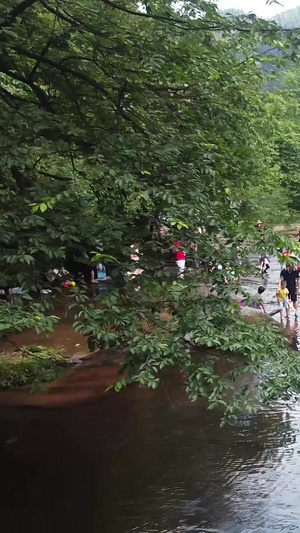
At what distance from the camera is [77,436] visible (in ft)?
30.9

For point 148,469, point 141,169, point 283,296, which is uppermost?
point 141,169

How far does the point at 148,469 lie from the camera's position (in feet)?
26.9

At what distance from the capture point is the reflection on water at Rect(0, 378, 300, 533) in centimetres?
702

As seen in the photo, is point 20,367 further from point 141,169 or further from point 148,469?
point 141,169

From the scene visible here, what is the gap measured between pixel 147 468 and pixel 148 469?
34mm

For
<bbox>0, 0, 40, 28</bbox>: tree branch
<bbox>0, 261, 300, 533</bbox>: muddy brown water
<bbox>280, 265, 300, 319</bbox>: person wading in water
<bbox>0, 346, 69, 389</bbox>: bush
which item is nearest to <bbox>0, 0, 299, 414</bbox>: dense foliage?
<bbox>0, 0, 40, 28</bbox>: tree branch

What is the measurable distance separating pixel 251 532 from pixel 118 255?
11.8ft

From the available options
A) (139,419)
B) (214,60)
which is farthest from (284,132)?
(214,60)

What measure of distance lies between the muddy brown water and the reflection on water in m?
0.01

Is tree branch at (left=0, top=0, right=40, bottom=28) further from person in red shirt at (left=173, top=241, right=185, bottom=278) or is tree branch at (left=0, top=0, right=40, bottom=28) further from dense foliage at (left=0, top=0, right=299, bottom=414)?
person in red shirt at (left=173, top=241, right=185, bottom=278)

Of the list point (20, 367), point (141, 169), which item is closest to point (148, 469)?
point (20, 367)

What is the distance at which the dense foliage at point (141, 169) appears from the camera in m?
4.59

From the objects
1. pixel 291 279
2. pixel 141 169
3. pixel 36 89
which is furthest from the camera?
pixel 291 279

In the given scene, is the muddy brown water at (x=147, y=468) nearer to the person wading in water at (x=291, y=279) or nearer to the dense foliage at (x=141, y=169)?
the dense foliage at (x=141, y=169)
